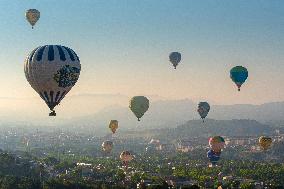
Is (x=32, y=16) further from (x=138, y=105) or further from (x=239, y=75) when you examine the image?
(x=239, y=75)

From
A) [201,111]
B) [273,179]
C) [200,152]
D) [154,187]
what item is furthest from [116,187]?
[200,152]

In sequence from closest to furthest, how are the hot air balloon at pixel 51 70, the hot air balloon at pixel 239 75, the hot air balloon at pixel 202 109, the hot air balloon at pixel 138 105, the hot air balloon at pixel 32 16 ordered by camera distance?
the hot air balloon at pixel 51 70, the hot air balloon at pixel 32 16, the hot air balloon at pixel 239 75, the hot air balloon at pixel 138 105, the hot air balloon at pixel 202 109

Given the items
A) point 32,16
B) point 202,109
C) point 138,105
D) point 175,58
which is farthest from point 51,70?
point 202,109

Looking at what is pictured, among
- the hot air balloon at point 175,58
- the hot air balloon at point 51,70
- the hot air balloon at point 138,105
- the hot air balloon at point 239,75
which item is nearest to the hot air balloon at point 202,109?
the hot air balloon at point 175,58

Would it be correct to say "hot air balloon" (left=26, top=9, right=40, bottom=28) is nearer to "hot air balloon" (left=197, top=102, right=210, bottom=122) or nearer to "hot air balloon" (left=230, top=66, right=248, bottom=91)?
"hot air balloon" (left=230, top=66, right=248, bottom=91)

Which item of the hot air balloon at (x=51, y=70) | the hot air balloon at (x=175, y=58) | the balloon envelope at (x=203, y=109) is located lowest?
the hot air balloon at (x=51, y=70)

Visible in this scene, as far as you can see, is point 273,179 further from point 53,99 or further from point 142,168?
point 53,99

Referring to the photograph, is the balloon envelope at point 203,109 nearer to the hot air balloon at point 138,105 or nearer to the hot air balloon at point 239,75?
the hot air balloon at point 138,105
